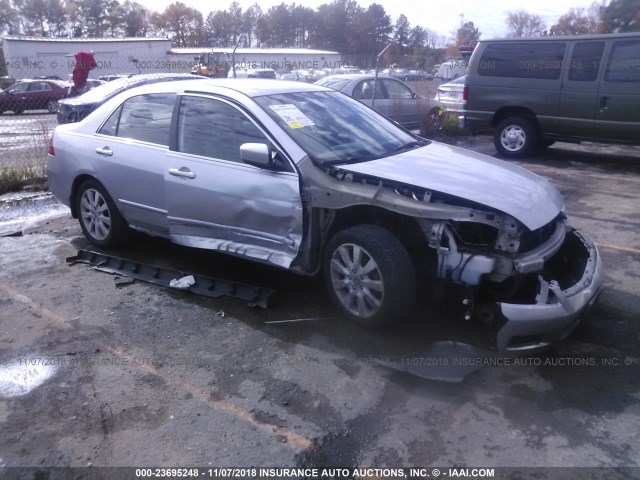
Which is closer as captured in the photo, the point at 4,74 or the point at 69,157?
the point at 69,157

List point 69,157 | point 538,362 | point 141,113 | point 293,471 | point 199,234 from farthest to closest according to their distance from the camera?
point 69,157 → point 141,113 → point 199,234 → point 538,362 → point 293,471

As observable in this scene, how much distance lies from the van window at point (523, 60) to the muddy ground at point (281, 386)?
18.6 ft

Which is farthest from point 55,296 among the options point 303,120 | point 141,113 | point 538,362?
point 538,362

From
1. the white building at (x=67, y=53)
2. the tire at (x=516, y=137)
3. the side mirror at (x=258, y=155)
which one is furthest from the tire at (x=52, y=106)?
the side mirror at (x=258, y=155)

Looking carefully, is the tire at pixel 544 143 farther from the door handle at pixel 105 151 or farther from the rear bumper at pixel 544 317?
the door handle at pixel 105 151

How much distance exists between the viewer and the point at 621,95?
891 cm

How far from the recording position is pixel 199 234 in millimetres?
4621

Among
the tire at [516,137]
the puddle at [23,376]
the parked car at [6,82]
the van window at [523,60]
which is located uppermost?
the van window at [523,60]

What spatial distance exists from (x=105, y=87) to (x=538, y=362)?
1227 cm

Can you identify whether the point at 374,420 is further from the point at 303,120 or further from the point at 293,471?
the point at 303,120

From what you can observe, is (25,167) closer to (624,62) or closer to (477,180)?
(477,180)

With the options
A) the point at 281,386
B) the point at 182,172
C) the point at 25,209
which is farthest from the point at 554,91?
the point at 25,209

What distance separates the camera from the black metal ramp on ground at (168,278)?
4453 millimetres

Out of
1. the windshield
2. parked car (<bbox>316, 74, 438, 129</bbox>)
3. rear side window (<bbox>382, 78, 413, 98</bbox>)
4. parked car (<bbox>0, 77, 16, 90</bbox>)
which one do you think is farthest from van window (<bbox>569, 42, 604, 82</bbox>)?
parked car (<bbox>0, 77, 16, 90</bbox>)
